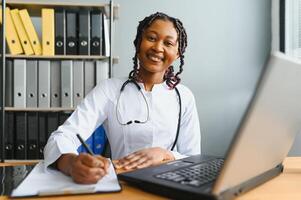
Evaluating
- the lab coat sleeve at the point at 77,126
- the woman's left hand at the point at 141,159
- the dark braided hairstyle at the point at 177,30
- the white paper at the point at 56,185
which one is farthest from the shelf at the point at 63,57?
the white paper at the point at 56,185

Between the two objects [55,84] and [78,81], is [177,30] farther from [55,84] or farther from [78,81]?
[55,84]

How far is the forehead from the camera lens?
4.65 ft

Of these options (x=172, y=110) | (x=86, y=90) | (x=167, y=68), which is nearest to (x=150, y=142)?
(x=172, y=110)

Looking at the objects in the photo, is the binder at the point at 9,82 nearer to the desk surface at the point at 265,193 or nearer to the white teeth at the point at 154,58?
the white teeth at the point at 154,58

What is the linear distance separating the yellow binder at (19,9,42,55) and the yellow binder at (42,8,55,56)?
5 cm

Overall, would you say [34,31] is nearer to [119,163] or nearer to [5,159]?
[5,159]

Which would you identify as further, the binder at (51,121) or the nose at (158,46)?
the binder at (51,121)

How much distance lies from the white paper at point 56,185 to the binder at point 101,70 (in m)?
→ 1.41

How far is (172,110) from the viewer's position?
147 cm

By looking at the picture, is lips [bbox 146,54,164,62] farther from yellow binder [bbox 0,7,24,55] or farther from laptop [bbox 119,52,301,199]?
yellow binder [bbox 0,7,24,55]

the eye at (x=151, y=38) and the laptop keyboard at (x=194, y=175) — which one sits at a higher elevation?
the eye at (x=151, y=38)

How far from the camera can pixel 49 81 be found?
2.12m

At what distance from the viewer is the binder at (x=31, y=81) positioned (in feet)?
6.91

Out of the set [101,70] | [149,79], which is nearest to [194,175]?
[149,79]
